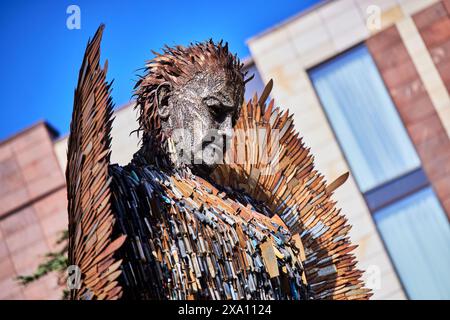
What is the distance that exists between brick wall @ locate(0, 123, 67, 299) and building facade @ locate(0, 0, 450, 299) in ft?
3.28

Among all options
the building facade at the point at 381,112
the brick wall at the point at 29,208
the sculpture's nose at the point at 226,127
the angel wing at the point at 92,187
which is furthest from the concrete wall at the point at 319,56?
the angel wing at the point at 92,187

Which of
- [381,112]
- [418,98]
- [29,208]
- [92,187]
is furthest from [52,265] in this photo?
[92,187]

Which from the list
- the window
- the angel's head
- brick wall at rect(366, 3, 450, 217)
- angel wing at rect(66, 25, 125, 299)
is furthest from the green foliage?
angel wing at rect(66, 25, 125, 299)

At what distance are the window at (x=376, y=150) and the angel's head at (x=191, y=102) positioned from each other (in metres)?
3.25

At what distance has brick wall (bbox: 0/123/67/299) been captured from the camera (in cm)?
366

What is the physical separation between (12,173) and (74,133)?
8.63 ft

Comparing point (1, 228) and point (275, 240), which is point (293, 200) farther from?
point (1, 228)

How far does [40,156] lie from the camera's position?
13.3 feet

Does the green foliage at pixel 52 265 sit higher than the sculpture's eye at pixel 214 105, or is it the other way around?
the green foliage at pixel 52 265

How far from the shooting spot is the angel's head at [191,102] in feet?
4.96

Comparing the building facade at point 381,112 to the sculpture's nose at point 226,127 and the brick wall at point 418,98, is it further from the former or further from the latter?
the sculpture's nose at point 226,127

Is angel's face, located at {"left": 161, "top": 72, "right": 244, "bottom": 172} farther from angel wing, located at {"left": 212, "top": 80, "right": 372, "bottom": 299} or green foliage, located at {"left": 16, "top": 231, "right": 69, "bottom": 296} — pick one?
green foliage, located at {"left": 16, "top": 231, "right": 69, "bottom": 296}

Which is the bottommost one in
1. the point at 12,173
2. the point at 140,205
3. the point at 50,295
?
the point at 140,205

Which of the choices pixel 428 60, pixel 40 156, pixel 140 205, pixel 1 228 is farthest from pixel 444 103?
pixel 140 205
